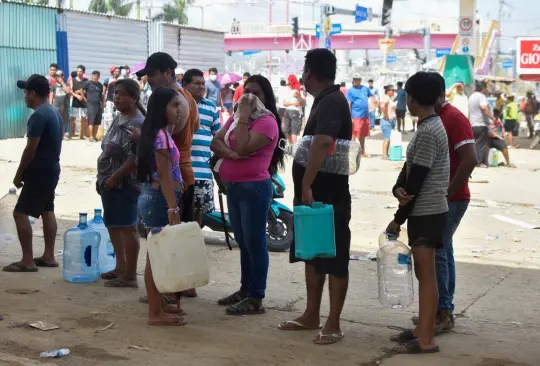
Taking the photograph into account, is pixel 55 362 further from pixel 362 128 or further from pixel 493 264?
pixel 362 128

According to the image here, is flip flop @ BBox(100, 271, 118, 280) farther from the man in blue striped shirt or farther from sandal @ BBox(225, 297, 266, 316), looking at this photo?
sandal @ BBox(225, 297, 266, 316)

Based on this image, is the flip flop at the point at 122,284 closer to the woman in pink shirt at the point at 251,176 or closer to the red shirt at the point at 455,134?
the woman in pink shirt at the point at 251,176

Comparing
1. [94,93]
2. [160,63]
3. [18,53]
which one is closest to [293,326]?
[160,63]

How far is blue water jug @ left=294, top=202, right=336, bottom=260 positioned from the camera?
235 inches

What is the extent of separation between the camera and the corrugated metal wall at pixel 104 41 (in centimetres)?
2875

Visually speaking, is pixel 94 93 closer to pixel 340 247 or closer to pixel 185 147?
pixel 185 147

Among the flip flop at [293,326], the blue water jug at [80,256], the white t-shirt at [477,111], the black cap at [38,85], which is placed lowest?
the flip flop at [293,326]

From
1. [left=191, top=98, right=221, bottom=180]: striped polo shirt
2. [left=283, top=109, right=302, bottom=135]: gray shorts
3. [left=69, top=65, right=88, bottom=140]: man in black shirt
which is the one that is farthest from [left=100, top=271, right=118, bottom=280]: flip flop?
[left=69, top=65, right=88, bottom=140]: man in black shirt

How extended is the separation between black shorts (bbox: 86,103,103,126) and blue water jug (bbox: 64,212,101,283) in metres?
16.1

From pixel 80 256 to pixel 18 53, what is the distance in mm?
19469

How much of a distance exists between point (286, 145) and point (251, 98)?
61 cm

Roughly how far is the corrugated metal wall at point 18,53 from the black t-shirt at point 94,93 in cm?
309

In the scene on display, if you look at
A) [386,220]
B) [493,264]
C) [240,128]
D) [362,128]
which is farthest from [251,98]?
[362,128]

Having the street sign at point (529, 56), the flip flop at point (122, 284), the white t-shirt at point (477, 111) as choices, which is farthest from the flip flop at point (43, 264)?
the street sign at point (529, 56)
